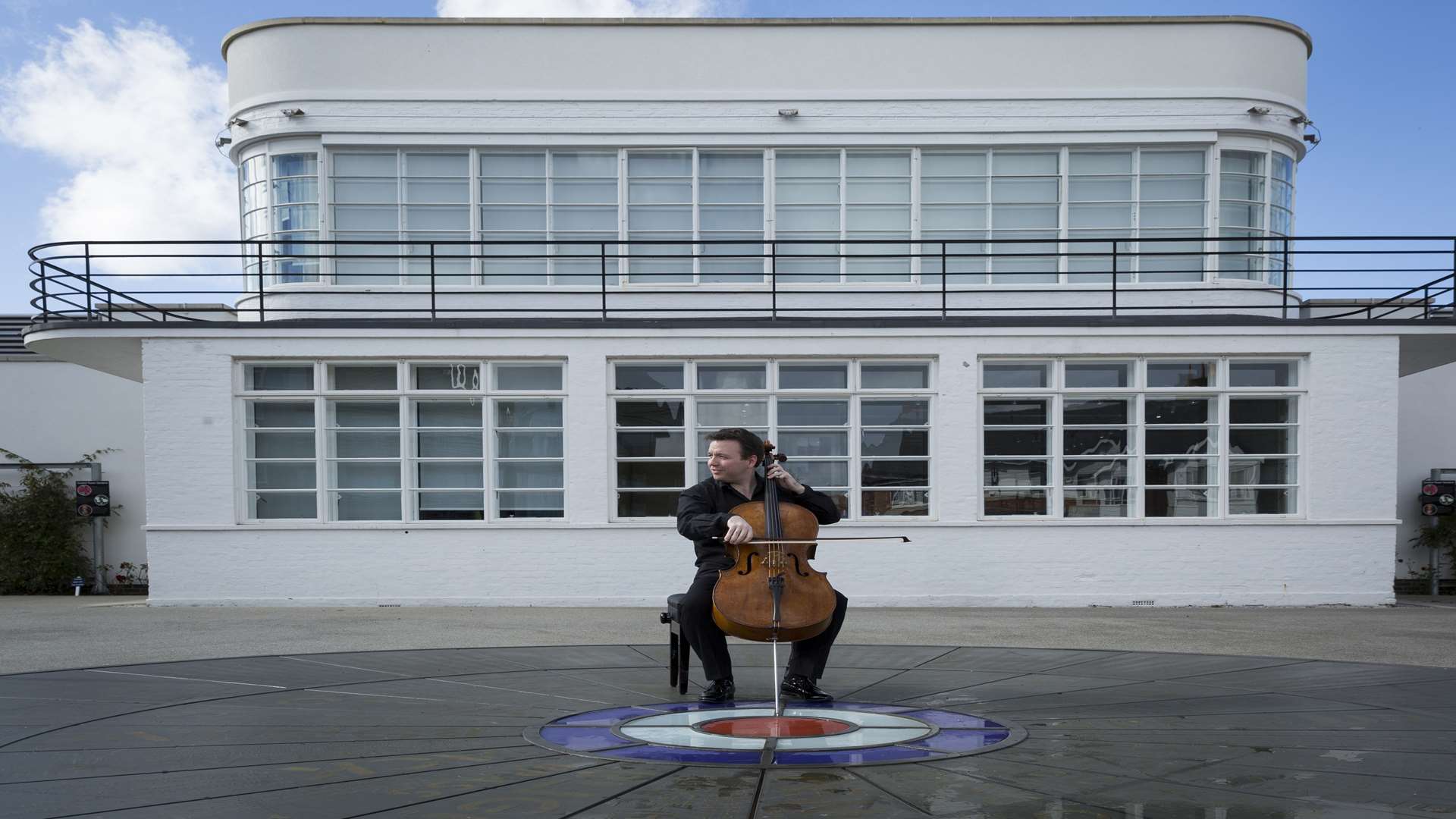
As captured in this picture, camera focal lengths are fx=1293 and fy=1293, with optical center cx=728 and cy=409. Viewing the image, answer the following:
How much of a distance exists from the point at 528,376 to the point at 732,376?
2126 millimetres

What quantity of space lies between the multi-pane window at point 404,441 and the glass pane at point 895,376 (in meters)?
3.17

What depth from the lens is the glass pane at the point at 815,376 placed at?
44.1 ft

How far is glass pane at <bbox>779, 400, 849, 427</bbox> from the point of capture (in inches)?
530

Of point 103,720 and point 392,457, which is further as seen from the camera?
point 392,457

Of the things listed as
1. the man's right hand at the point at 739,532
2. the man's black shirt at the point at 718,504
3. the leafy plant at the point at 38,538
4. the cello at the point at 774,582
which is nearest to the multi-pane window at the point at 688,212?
the leafy plant at the point at 38,538

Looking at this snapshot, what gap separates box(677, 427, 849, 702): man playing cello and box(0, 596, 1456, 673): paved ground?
3064 millimetres

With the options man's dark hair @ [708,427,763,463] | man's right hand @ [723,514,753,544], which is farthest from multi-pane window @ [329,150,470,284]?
man's right hand @ [723,514,753,544]

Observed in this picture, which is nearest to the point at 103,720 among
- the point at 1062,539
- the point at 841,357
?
the point at 841,357

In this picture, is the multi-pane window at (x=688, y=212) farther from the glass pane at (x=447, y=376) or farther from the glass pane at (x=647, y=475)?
the glass pane at (x=647, y=475)

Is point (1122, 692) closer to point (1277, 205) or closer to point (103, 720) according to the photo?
point (103, 720)

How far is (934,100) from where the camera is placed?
50.8 ft

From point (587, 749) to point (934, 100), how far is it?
1189 cm

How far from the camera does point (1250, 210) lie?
51.0 feet

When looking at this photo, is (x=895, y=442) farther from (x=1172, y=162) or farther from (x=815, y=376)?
(x=1172, y=162)
